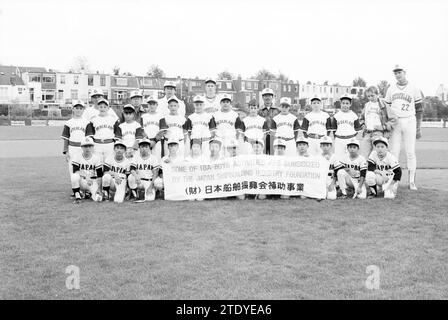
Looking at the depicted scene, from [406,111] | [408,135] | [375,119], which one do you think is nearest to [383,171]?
[408,135]

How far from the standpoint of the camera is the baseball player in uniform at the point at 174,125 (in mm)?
9109

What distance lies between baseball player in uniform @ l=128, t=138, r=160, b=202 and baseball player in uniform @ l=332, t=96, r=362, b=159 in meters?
3.50

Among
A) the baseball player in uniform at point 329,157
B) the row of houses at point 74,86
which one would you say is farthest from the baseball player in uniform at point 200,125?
the row of houses at point 74,86

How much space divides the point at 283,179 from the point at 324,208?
1.15 m

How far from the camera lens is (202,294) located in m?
4.05

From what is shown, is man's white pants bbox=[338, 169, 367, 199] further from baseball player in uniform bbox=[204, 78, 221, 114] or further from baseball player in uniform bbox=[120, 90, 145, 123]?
baseball player in uniform bbox=[120, 90, 145, 123]

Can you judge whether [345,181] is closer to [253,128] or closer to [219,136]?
[253,128]

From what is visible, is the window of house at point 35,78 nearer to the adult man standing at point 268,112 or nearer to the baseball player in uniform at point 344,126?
the adult man standing at point 268,112

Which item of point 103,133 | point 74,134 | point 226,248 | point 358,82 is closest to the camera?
point 226,248

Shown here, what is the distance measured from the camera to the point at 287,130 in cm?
964

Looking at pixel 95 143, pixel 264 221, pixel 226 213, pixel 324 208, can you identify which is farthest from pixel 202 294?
pixel 95 143

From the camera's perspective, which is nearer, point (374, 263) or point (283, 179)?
point (374, 263)

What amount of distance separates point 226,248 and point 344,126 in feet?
15.6

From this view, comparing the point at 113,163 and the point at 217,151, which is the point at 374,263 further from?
the point at 113,163
